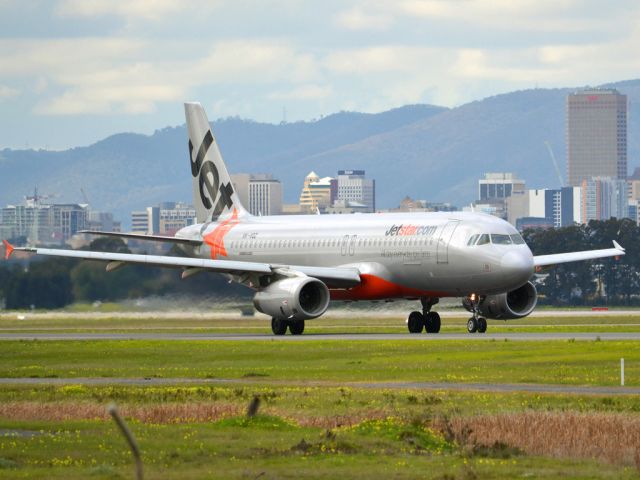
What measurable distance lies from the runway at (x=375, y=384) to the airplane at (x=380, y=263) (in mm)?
22282

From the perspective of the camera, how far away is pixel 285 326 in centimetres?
7044

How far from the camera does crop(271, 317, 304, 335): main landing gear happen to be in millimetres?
70200

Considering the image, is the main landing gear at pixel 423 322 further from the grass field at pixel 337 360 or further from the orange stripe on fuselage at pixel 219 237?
the orange stripe on fuselage at pixel 219 237

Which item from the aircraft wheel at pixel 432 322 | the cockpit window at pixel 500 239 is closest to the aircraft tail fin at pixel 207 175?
the aircraft wheel at pixel 432 322

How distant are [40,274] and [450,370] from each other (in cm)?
5636

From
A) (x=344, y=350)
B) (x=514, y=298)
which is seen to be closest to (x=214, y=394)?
(x=344, y=350)

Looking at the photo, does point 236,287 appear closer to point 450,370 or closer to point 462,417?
point 450,370

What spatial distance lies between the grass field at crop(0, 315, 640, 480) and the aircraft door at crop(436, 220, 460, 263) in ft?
41.2

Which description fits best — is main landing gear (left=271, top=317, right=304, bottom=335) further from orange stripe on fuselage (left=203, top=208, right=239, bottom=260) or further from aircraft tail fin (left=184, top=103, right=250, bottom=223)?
aircraft tail fin (left=184, top=103, right=250, bottom=223)

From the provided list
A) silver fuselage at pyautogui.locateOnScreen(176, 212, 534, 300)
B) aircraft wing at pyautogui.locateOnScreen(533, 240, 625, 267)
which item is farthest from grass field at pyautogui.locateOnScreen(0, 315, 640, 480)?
aircraft wing at pyautogui.locateOnScreen(533, 240, 625, 267)

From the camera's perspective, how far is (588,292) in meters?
163

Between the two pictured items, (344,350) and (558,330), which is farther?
(558,330)

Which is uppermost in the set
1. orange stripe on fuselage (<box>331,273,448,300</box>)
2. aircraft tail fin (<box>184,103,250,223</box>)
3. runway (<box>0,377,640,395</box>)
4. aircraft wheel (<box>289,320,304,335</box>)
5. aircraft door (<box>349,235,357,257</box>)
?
aircraft tail fin (<box>184,103,250,223</box>)

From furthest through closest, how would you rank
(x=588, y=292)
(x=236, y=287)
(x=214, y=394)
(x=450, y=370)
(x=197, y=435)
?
1. (x=588, y=292)
2. (x=236, y=287)
3. (x=450, y=370)
4. (x=214, y=394)
5. (x=197, y=435)
